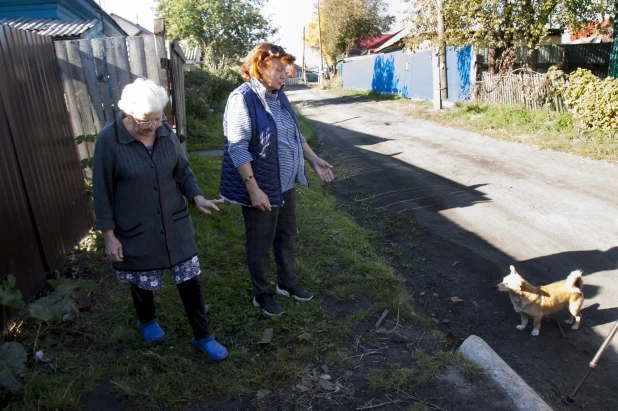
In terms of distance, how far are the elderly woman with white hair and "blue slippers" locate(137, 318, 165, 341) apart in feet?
0.85

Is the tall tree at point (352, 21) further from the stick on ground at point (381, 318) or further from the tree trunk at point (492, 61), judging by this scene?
the stick on ground at point (381, 318)

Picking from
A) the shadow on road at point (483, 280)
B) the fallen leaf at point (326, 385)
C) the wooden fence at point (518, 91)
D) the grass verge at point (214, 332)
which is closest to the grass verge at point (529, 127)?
the wooden fence at point (518, 91)

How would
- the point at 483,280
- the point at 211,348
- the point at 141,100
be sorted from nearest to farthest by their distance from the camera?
the point at 141,100 < the point at 211,348 < the point at 483,280

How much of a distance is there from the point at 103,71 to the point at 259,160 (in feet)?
9.42

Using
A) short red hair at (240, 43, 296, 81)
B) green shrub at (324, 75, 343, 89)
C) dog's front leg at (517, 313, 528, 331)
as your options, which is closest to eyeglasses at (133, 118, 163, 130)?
short red hair at (240, 43, 296, 81)

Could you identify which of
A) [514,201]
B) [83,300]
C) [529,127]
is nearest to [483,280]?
[514,201]

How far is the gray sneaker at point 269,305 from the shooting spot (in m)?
3.56

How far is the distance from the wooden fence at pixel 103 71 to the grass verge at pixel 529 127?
7959 mm

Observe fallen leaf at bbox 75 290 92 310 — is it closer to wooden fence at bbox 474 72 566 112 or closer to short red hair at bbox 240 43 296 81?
Result: short red hair at bbox 240 43 296 81

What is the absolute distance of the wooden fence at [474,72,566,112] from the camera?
42.0 feet

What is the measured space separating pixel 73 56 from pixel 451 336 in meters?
4.61

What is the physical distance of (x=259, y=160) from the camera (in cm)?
327

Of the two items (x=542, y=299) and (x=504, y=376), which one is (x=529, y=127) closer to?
(x=542, y=299)

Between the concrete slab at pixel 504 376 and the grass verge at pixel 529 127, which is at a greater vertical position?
the grass verge at pixel 529 127
